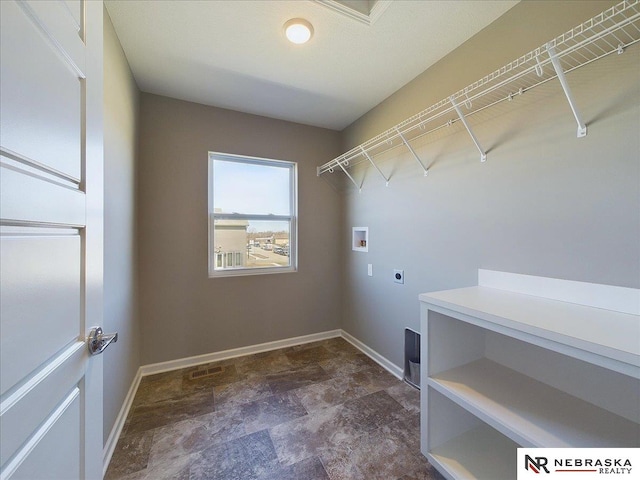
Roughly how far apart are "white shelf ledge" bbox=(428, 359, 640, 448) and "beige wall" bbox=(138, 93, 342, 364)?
6.13 feet

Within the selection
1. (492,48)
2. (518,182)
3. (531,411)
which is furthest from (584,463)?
(492,48)

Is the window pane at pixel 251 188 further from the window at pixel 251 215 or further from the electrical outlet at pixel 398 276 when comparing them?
the electrical outlet at pixel 398 276

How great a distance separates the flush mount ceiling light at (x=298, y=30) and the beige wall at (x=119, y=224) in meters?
1.01

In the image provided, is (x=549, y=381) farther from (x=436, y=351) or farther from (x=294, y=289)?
(x=294, y=289)

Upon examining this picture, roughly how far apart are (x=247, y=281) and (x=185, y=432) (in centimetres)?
136

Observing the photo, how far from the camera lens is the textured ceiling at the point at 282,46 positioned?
1446 millimetres

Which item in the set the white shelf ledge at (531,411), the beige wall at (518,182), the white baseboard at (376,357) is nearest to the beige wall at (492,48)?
the beige wall at (518,182)

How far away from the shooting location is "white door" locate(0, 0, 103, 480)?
487mm

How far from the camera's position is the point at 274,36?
1.63 metres

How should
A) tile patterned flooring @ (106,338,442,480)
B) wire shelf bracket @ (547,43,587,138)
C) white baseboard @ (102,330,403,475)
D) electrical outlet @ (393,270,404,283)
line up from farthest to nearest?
electrical outlet @ (393,270,404,283), white baseboard @ (102,330,403,475), tile patterned flooring @ (106,338,442,480), wire shelf bracket @ (547,43,587,138)

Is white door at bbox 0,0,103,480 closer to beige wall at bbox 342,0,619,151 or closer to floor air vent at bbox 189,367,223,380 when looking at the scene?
floor air vent at bbox 189,367,223,380

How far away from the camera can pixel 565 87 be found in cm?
107

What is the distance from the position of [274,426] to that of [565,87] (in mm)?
2392

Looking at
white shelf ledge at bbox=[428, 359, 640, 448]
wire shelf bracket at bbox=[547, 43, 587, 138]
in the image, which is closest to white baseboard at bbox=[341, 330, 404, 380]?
white shelf ledge at bbox=[428, 359, 640, 448]
